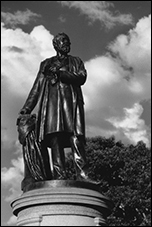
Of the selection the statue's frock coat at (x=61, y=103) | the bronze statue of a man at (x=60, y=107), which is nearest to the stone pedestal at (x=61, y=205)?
the bronze statue of a man at (x=60, y=107)

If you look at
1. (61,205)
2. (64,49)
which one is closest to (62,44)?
(64,49)

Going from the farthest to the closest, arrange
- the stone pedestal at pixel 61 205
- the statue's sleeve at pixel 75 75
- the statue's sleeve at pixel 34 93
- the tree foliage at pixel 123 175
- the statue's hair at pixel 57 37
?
the tree foliage at pixel 123 175 < the statue's hair at pixel 57 37 < the statue's sleeve at pixel 34 93 < the statue's sleeve at pixel 75 75 < the stone pedestal at pixel 61 205

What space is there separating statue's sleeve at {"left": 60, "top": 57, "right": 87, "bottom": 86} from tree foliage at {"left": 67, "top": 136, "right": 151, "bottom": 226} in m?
17.7

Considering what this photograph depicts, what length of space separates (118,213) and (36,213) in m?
21.6

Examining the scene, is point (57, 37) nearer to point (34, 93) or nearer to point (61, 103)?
point (34, 93)

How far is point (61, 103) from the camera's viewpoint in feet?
34.1

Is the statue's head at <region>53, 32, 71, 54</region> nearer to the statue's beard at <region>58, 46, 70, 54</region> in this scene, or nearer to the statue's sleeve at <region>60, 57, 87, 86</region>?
the statue's beard at <region>58, 46, 70, 54</region>

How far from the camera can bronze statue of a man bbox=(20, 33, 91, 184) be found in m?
10.0

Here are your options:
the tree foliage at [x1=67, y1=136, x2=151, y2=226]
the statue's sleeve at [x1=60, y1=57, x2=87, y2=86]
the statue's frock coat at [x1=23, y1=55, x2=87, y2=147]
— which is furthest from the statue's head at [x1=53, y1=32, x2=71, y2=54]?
the tree foliage at [x1=67, y1=136, x2=151, y2=226]

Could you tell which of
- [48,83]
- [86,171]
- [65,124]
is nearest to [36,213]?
[86,171]

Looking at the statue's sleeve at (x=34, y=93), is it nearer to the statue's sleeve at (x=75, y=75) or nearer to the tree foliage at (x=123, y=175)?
the statue's sleeve at (x=75, y=75)

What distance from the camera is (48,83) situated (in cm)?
1064

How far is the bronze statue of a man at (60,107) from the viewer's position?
10023 millimetres

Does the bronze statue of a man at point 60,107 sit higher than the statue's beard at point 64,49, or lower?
lower
